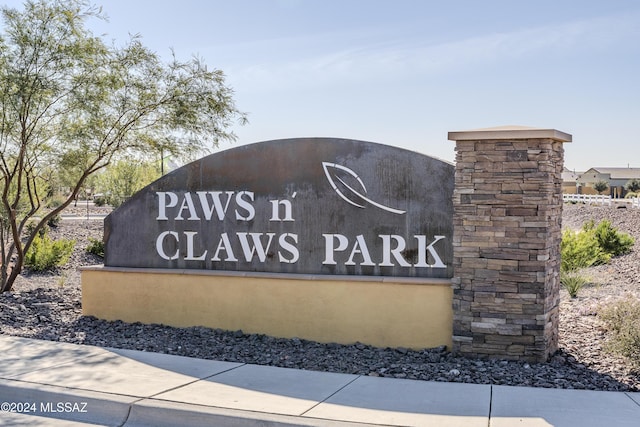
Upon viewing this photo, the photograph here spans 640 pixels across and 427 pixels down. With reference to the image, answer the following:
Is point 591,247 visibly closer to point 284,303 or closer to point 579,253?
point 579,253

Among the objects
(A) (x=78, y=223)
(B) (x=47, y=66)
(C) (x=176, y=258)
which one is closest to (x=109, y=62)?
(B) (x=47, y=66)

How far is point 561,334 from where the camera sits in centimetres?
945

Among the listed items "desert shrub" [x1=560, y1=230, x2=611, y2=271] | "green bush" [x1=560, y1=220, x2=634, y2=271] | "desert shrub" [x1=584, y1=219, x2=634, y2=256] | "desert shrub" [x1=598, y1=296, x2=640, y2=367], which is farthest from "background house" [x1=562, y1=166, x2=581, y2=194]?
"desert shrub" [x1=598, y1=296, x2=640, y2=367]

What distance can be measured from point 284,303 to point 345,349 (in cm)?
113

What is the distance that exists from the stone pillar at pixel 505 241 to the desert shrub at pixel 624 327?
2.50 feet

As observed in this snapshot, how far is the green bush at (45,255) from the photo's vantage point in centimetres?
1949

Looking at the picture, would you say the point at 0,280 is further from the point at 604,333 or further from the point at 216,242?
the point at 604,333

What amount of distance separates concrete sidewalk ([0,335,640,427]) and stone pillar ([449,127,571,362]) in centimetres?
111

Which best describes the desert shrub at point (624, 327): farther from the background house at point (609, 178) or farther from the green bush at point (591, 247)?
the background house at point (609, 178)

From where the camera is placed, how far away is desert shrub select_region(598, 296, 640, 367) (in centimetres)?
781

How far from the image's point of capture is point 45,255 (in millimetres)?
19719

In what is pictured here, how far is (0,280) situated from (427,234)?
30.7ft

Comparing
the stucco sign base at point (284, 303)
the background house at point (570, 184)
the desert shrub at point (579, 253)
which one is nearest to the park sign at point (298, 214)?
the stucco sign base at point (284, 303)

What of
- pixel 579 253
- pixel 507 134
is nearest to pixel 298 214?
pixel 507 134
